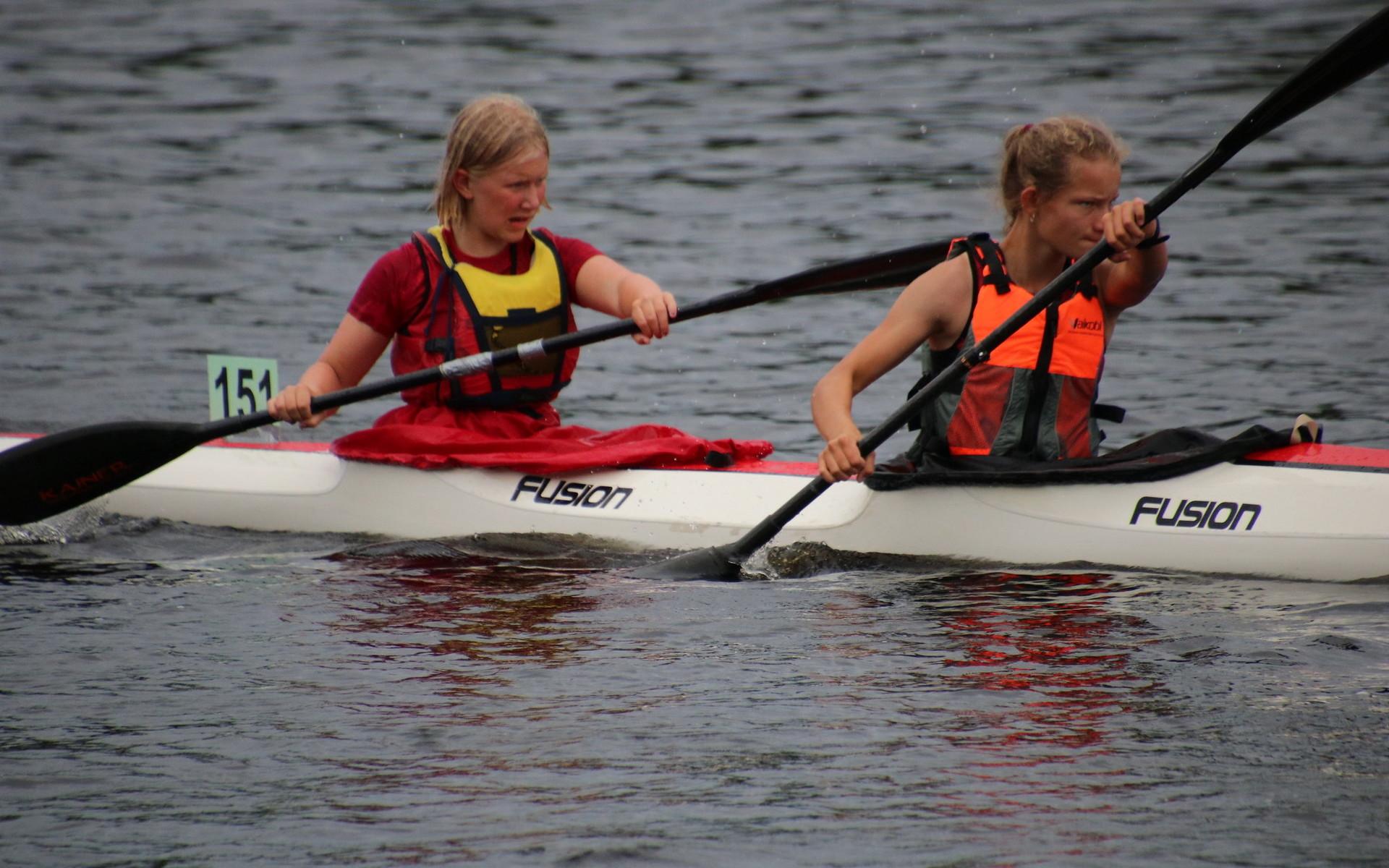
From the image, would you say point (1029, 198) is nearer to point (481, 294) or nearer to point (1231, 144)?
point (1231, 144)

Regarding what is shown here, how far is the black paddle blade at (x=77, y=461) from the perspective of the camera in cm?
546

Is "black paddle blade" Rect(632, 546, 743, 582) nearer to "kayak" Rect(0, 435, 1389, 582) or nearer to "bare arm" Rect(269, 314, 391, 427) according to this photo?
"kayak" Rect(0, 435, 1389, 582)

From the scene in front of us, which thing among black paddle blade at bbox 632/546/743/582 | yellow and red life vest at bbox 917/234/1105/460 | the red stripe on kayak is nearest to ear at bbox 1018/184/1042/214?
yellow and red life vest at bbox 917/234/1105/460

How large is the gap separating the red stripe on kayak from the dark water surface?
321 mm

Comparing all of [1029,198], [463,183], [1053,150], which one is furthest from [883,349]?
[463,183]

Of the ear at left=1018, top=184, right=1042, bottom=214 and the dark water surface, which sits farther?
the ear at left=1018, top=184, right=1042, bottom=214

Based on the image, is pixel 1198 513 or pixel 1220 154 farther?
pixel 1198 513

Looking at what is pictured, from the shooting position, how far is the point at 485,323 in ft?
17.3

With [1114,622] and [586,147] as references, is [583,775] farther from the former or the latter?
[586,147]

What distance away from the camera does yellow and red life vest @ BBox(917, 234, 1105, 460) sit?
4648 mm

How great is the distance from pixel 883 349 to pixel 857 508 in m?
0.60

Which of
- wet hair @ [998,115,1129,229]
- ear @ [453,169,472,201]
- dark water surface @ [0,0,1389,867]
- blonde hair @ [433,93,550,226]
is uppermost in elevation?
blonde hair @ [433,93,550,226]

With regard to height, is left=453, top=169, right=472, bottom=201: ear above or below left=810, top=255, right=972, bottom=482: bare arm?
above

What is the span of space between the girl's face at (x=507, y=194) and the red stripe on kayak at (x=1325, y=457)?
7.09 ft
